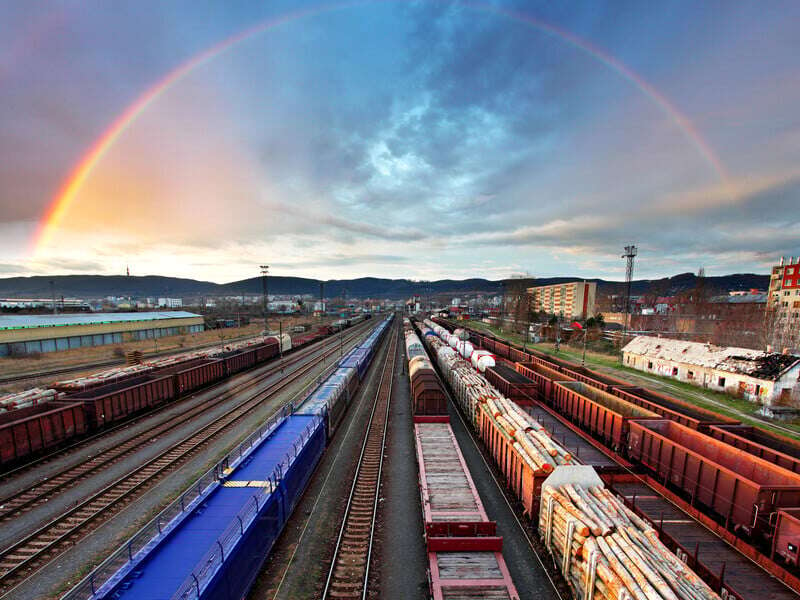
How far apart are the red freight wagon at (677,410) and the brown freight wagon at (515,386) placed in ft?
17.7

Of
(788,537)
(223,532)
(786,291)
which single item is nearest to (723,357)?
(788,537)

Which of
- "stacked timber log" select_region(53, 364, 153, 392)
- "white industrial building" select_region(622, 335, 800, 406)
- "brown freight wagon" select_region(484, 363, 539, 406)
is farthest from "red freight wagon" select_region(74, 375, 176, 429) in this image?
"white industrial building" select_region(622, 335, 800, 406)

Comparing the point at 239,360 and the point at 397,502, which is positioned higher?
the point at 239,360

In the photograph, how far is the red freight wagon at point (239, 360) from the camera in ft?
119

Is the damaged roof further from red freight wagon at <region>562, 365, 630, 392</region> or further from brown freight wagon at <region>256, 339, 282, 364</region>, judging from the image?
brown freight wagon at <region>256, 339, 282, 364</region>

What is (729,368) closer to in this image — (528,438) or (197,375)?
(528,438)

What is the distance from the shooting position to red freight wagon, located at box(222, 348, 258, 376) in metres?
36.3

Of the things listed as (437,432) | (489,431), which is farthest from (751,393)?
(437,432)

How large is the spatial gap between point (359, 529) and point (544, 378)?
61.6 ft

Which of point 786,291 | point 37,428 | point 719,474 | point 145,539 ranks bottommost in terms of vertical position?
point 145,539

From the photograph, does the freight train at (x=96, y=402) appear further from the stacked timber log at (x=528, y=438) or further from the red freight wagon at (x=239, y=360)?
the stacked timber log at (x=528, y=438)

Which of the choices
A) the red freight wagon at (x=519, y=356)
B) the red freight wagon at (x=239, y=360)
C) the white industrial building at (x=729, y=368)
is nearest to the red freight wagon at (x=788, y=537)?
the white industrial building at (x=729, y=368)

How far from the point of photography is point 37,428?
17.2m

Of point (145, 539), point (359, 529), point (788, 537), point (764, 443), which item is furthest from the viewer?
point (764, 443)
